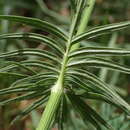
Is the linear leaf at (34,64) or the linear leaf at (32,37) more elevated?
the linear leaf at (32,37)

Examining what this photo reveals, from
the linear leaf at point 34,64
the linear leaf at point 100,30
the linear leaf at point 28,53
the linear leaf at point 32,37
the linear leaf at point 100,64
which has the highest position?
the linear leaf at point 100,30

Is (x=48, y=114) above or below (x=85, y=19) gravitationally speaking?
below

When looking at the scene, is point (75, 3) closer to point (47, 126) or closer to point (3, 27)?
point (47, 126)

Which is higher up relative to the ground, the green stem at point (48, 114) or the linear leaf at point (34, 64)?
the linear leaf at point (34, 64)

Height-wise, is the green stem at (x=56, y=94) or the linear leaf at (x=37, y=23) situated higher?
the linear leaf at (x=37, y=23)

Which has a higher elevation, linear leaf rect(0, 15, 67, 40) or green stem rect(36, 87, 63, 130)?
linear leaf rect(0, 15, 67, 40)

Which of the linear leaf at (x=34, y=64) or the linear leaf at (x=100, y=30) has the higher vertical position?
the linear leaf at (x=100, y=30)

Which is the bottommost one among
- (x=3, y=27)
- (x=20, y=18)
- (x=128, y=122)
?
(x=128, y=122)

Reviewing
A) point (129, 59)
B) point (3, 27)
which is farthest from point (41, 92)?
point (129, 59)

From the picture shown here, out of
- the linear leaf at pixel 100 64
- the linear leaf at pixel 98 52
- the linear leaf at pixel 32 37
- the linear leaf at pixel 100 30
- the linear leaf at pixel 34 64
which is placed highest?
the linear leaf at pixel 100 30

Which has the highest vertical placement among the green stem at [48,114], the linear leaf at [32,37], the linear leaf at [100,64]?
the linear leaf at [32,37]

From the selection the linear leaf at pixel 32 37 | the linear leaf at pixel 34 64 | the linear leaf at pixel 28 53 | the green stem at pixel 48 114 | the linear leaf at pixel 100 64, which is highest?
the linear leaf at pixel 32 37
